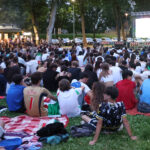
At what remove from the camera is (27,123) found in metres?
6.12

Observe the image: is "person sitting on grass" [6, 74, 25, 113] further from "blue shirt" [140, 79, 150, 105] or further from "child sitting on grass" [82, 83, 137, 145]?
"blue shirt" [140, 79, 150, 105]

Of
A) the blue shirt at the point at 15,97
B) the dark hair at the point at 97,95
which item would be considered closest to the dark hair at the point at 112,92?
the dark hair at the point at 97,95

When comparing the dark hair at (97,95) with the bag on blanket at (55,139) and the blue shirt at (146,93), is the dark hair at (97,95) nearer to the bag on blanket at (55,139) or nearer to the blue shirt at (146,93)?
the bag on blanket at (55,139)

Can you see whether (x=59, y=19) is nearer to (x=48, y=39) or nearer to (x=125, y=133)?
(x=48, y=39)

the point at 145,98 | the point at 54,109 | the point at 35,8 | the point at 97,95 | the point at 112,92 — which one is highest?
the point at 35,8

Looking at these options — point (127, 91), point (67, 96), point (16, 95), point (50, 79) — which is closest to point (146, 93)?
point (127, 91)

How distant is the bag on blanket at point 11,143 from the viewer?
457 cm

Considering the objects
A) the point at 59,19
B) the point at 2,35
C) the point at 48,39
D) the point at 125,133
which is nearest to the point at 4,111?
the point at 125,133

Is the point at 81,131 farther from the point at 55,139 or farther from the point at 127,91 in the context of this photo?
the point at 127,91

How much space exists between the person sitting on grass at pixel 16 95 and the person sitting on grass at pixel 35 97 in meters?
0.37

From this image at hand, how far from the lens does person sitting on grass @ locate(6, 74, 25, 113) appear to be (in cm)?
675

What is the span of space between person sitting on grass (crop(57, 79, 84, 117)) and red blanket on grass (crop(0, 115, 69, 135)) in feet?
0.79

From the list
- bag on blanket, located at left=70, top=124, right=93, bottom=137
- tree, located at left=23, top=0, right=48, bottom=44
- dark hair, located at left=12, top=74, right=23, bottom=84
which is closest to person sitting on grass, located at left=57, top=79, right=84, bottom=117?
bag on blanket, located at left=70, top=124, right=93, bottom=137

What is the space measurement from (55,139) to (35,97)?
160 centimetres
